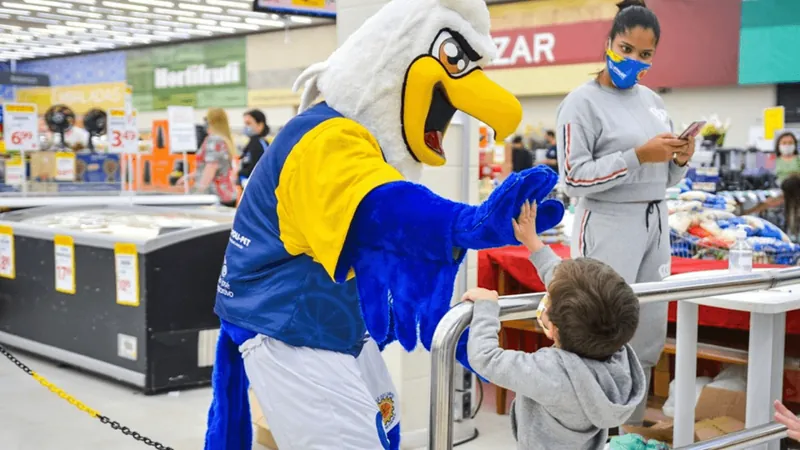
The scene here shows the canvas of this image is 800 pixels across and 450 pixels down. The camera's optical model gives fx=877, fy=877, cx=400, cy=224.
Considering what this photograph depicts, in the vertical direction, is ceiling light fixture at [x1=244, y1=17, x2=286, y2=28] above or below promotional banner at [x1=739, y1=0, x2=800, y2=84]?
above

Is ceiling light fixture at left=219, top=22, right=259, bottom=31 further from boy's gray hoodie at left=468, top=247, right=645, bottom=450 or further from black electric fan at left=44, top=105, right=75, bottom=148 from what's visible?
boy's gray hoodie at left=468, top=247, right=645, bottom=450

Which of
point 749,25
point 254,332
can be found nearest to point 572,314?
point 254,332

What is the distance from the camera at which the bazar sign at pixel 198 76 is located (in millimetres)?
22703

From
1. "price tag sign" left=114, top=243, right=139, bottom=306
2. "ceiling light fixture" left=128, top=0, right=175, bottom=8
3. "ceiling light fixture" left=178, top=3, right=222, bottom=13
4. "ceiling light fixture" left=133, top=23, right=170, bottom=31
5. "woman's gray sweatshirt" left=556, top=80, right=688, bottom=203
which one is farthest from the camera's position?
→ "ceiling light fixture" left=133, top=23, right=170, bottom=31

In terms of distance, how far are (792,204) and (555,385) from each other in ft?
14.0

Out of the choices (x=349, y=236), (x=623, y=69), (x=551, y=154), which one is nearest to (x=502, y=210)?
(x=349, y=236)

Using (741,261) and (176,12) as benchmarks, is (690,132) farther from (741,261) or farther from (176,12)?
(176,12)

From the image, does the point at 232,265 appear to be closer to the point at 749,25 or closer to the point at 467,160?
the point at 467,160

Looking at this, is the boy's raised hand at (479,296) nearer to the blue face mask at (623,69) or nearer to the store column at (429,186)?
the blue face mask at (623,69)

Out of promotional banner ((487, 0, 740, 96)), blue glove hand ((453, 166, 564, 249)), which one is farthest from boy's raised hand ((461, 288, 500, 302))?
promotional banner ((487, 0, 740, 96))

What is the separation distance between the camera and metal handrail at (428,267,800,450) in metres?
1.43

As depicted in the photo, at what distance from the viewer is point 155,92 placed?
82.3 ft

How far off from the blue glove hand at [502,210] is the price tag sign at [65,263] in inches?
170

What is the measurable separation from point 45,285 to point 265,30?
1710 cm
